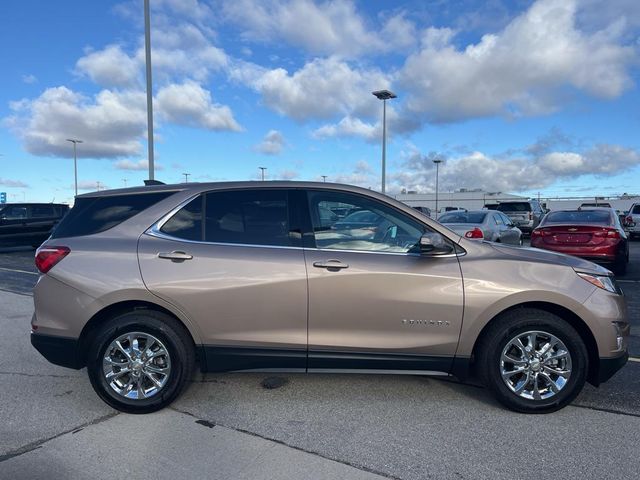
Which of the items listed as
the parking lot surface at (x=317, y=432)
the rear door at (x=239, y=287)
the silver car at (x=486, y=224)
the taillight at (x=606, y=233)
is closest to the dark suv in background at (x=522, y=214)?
the silver car at (x=486, y=224)

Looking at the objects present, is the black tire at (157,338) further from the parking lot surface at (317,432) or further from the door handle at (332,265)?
the door handle at (332,265)

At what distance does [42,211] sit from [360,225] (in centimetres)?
1725

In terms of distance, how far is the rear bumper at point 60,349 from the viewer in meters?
3.88

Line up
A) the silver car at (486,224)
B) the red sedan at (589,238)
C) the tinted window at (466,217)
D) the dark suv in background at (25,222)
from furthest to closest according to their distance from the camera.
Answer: the dark suv in background at (25,222), the tinted window at (466,217), the silver car at (486,224), the red sedan at (589,238)

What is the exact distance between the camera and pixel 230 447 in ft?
10.8

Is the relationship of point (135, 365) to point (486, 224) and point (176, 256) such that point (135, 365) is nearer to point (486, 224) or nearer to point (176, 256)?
point (176, 256)

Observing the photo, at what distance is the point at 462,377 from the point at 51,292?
331 cm

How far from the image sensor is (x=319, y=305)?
3.73 meters

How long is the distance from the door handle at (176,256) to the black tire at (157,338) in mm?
458

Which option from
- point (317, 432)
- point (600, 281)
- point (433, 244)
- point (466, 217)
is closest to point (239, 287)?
point (317, 432)

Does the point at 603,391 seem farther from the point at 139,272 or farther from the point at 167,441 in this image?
the point at 139,272

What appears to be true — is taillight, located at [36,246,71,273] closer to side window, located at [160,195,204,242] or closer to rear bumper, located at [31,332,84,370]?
rear bumper, located at [31,332,84,370]

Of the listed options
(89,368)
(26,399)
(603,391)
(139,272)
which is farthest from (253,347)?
(603,391)

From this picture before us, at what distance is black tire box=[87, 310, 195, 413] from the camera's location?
3809 millimetres
